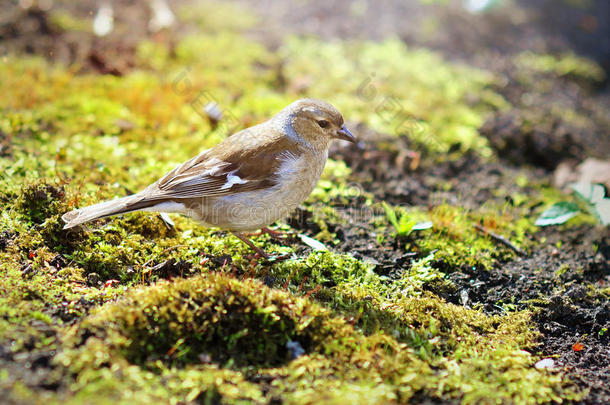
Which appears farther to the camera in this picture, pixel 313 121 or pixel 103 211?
pixel 313 121

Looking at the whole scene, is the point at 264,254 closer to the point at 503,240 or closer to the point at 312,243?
the point at 312,243

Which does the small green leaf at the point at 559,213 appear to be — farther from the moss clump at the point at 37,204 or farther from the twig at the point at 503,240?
the moss clump at the point at 37,204

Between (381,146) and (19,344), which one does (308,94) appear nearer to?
(381,146)

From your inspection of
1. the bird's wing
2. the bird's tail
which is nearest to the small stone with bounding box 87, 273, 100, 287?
the bird's tail

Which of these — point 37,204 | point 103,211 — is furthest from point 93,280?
point 37,204

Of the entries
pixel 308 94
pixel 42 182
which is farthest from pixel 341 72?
pixel 42 182

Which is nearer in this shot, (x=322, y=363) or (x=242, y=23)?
(x=322, y=363)
